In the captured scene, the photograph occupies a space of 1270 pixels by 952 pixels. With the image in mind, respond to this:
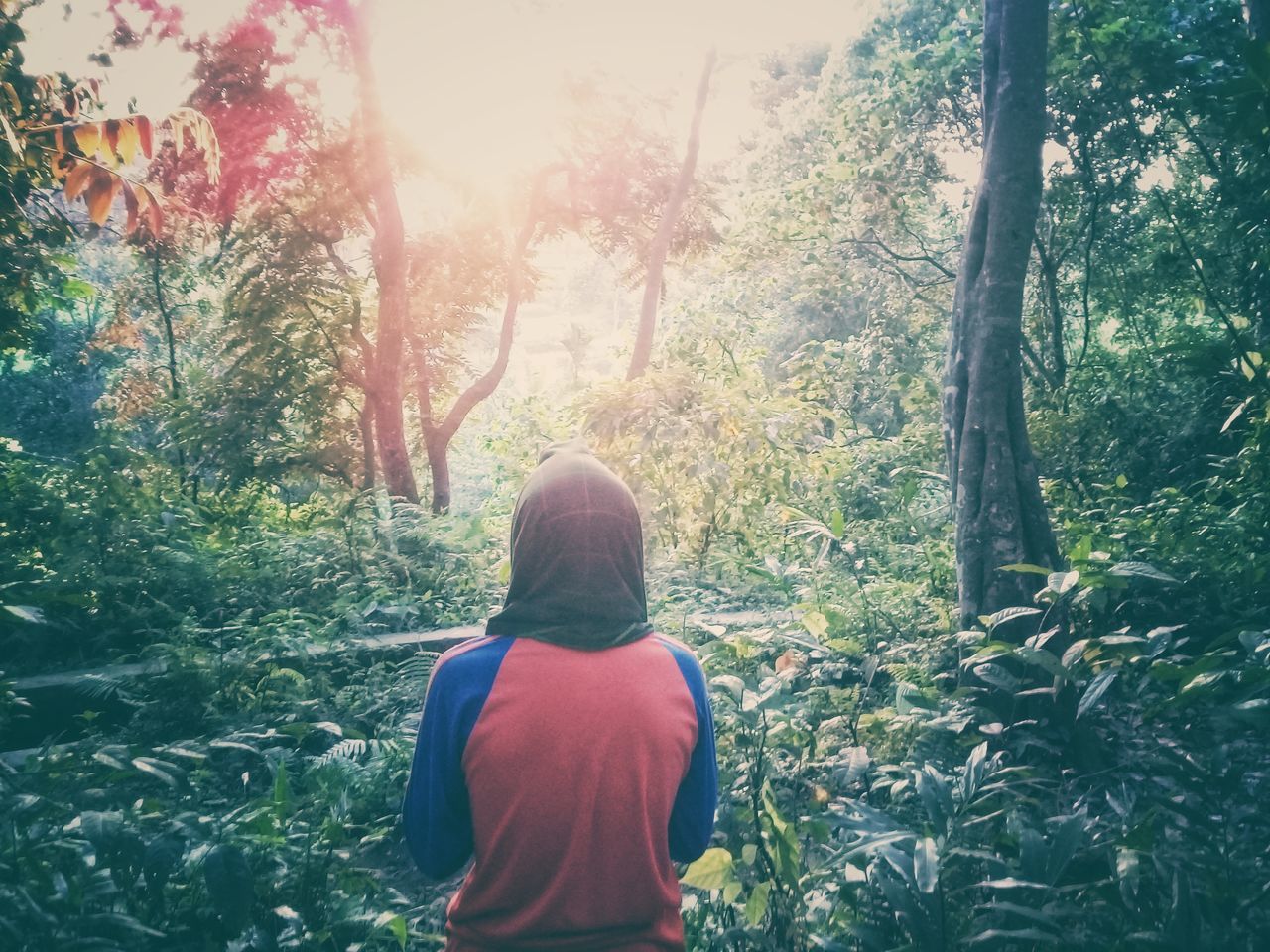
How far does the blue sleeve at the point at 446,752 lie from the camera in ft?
4.99

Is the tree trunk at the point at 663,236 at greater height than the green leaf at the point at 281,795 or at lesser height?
greater

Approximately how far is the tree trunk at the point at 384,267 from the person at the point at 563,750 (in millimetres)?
7810

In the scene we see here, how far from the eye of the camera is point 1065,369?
24.5 ft

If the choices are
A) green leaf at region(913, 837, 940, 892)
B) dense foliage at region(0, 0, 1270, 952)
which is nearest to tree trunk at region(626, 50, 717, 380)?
dense foliage at region(0, 0, 1270, 952)

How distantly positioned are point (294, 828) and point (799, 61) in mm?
23624

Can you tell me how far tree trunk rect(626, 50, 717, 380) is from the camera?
973cm

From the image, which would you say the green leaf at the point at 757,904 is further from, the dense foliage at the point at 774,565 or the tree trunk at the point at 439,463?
the tree trunk at the point at 439,463

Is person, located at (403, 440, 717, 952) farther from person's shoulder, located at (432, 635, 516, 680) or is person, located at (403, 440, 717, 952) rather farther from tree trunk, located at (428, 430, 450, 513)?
tree trunk, located at (428, 430, 450, 513)

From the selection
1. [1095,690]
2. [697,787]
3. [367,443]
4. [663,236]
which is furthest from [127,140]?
[663,236]

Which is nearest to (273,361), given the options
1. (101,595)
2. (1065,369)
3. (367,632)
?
(101,595)

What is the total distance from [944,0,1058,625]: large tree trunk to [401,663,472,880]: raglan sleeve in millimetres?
2956

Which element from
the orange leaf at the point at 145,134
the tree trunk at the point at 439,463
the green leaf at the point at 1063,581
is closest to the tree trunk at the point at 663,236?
the tree trunk at the point at 439,463

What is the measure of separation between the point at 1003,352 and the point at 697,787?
302cm

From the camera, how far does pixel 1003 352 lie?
12.2ft
